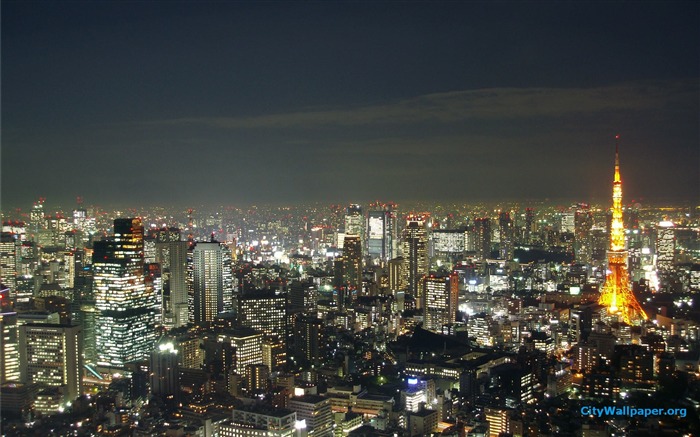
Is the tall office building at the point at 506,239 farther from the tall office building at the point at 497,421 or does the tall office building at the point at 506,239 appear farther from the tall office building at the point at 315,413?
the tall office building at the point at 315,413

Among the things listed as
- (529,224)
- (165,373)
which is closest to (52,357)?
(165,373)

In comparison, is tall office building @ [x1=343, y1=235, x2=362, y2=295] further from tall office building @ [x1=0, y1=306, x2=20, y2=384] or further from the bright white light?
tall office building @ [x1=0, y1=306, x2=20, y2=384]

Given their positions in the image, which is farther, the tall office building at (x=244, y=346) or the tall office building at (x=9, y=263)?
the tall office building at (x=9, y=263)

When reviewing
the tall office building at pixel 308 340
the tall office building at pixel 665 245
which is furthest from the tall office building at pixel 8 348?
the tall office building at pixel 665 245

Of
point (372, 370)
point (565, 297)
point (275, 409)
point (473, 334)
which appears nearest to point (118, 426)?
point (275, 409)

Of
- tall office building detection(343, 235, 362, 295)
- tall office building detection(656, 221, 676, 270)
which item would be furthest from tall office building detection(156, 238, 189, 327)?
tall office building detection(656, 221, 676, 270)

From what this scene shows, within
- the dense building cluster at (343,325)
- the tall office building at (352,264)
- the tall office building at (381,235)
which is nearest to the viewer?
the dense building cluster at (343,325)
